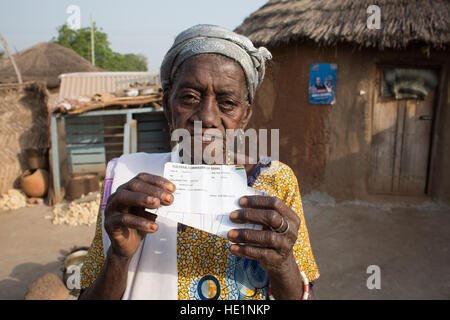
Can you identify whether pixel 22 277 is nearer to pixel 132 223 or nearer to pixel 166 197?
pixel 132 223

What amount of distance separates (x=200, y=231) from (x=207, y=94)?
1.77 ft

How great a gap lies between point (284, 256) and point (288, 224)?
0.11m

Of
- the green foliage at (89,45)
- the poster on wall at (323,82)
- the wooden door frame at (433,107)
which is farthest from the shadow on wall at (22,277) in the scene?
the green foliage at (89,45)

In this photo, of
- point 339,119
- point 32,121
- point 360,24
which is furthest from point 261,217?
point 32,121

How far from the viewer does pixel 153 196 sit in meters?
0.94

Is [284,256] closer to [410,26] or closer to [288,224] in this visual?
[288,224]

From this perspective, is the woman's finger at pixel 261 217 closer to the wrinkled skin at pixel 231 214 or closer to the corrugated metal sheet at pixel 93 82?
the wrinkled skin at pixel 231 214

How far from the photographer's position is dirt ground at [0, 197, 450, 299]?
3.71 m

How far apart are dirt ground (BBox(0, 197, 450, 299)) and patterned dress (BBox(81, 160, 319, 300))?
2710 millimetres

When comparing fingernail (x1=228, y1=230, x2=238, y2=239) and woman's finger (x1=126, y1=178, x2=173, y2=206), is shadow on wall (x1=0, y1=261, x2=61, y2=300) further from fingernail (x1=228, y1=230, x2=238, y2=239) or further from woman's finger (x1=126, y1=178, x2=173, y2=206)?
fingernail (x1=228, y1=230, x2=238, y2=239)

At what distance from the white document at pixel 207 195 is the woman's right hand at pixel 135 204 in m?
0.04

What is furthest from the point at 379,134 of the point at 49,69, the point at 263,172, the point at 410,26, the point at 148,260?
the point at 49,69

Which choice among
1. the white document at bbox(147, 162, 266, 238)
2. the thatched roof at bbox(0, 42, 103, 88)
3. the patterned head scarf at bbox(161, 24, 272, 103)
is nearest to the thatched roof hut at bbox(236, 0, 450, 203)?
the patterned head scarf at bbox(161, 24, 272, 103)

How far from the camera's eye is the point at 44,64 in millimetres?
14555
